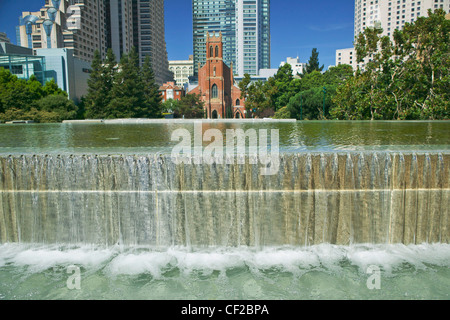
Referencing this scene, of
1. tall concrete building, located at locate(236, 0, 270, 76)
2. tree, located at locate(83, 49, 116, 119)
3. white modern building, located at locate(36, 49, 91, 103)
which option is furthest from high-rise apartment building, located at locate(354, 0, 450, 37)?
tree, located at locate(83, 49, 116, 119)

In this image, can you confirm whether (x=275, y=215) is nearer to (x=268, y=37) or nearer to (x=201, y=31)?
(x=201, y=31)

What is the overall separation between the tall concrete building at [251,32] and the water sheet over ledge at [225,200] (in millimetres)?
159820

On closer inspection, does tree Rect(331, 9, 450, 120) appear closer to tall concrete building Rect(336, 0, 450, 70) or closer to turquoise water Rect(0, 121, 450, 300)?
turquoise water Rect(0, 121, 450, 300)

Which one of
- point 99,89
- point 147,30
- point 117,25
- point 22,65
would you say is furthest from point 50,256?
point 147,30

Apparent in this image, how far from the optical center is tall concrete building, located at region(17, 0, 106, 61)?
241 feet

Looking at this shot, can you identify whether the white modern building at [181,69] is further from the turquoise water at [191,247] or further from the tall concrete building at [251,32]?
the turquoise water at [191,247]

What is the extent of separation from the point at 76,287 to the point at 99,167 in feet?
7.00

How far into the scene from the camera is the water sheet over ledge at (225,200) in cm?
634

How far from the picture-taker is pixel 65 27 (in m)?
76.8

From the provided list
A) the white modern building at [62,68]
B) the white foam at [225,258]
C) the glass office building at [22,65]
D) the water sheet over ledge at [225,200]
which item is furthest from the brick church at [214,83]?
the white foam at [225,258]

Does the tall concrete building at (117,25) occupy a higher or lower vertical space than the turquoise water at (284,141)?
higher

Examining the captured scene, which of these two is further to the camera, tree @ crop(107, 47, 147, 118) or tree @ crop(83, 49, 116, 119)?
tree @ crop(83, 49, 116, 119)

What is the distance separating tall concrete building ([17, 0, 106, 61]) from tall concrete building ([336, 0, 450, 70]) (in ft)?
224

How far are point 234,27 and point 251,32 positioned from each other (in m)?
7.84
